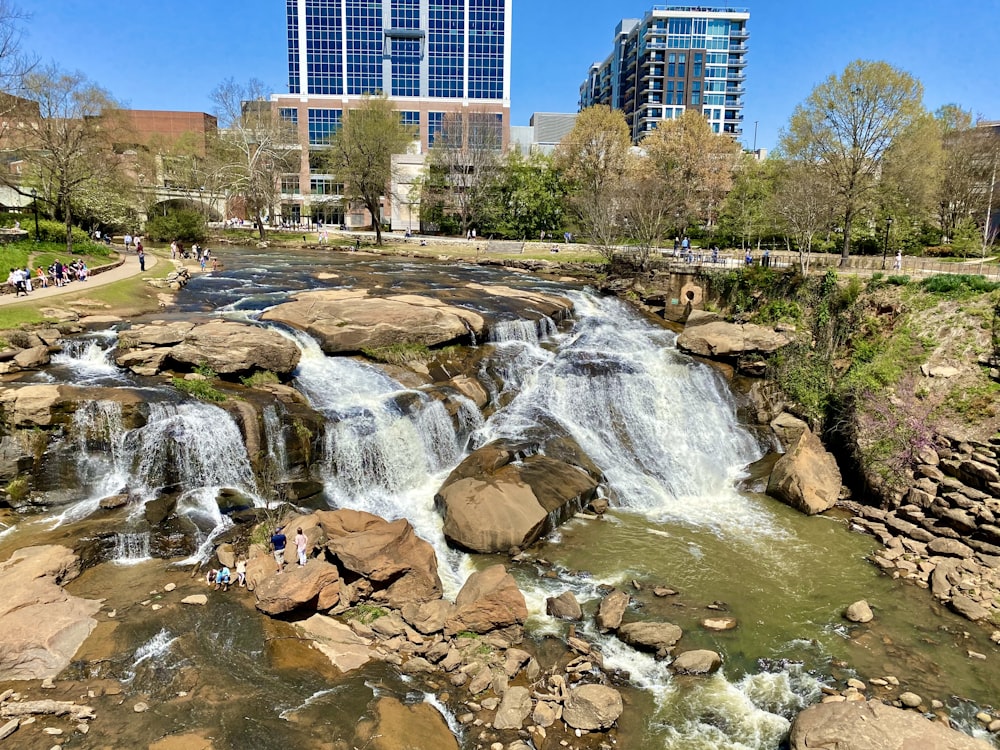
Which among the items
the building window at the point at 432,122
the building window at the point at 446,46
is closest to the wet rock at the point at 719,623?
the building window at the point at 432,122

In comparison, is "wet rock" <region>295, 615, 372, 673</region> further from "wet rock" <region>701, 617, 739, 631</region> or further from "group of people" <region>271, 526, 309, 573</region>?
"wet rock" <region>701, 617, 739, 631</region>

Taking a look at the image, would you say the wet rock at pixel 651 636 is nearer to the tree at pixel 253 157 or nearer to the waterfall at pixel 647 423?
the waterfall at pixel 647 423

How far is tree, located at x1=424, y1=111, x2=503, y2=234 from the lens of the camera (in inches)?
2589

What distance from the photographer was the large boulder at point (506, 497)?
16234 mm

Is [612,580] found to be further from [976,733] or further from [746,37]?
[746,37]

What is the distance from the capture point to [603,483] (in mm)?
20031

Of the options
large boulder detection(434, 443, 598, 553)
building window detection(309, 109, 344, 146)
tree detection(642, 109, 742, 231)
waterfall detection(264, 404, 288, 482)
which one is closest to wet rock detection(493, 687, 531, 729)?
large boulder detection(434, 443, 598, 553)

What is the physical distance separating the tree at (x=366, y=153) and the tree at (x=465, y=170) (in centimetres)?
546

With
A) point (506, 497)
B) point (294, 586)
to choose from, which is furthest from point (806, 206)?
point (294, 586)

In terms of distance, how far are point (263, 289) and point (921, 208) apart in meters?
44.0

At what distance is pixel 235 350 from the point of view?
20781 mm

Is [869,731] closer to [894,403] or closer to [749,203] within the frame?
[894,403]

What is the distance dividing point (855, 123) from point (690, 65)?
9052cm

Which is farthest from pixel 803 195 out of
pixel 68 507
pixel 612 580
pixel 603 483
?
pixel 68 507
